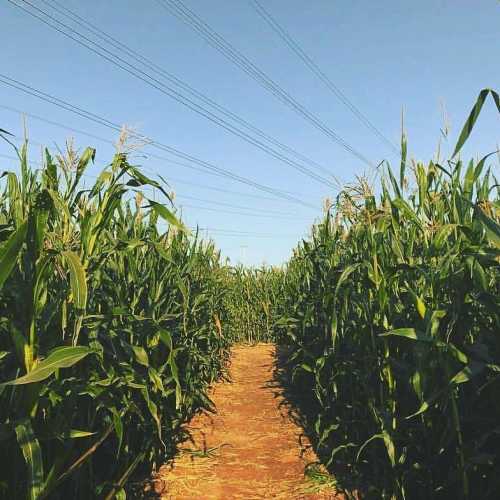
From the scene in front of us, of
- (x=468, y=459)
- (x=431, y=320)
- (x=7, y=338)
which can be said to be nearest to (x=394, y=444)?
(x=468, y=459)

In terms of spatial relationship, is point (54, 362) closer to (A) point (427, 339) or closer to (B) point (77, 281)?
(B) point (77, 281)

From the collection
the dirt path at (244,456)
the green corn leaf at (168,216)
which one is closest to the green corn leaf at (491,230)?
the green corn leaf at (168,216)

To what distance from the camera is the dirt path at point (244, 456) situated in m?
3.84

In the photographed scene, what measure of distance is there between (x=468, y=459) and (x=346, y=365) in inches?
54.1

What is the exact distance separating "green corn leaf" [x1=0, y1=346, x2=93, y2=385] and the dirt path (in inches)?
98.7

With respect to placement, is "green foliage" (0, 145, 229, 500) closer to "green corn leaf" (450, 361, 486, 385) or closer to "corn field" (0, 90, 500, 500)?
"corn field" (0, 90, 500, 500)

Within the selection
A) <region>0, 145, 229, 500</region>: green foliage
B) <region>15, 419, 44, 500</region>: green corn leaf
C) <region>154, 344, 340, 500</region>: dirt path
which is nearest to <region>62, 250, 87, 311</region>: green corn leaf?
<region>0, 145, 229, 500</region>: green foliage

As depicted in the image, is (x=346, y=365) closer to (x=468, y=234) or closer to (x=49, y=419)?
(x=468, y=234)

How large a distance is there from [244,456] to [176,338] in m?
1.33

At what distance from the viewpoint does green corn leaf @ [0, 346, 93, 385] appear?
1600mm

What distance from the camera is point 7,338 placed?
242 cm

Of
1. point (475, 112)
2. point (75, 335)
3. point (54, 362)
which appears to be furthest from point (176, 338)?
point (475, 112)

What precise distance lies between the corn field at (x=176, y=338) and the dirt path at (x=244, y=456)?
0.29m

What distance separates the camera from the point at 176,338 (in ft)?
15.2
